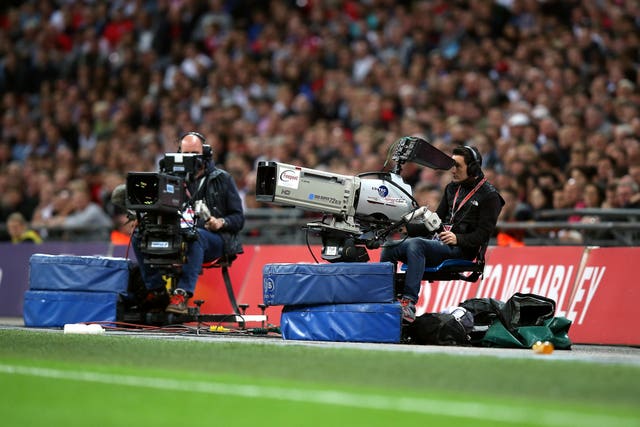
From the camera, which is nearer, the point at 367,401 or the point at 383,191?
the point at 367,401

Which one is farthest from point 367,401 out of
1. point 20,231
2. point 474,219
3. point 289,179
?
point 20,231

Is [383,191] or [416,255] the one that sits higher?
[383,191]

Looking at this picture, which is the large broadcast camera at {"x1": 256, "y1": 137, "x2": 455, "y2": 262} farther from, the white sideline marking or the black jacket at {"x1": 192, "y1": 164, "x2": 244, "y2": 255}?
the white sideline marking

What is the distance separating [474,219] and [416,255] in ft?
2.43

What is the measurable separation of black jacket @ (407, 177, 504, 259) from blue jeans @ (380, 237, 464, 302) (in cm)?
13

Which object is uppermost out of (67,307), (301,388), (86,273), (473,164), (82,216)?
(473,164)

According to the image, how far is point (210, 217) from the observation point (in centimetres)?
1134

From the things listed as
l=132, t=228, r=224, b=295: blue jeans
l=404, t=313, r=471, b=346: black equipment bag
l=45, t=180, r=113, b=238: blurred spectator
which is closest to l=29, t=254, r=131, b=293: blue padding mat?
l=132, t=228, r=224, b=295: blue jeans

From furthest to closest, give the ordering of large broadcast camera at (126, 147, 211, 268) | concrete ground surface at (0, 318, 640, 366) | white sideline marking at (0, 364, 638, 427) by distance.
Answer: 1. large broadcast camera at (126, 147, 211, 268)
2. concrete ground surface at (0, 318, 640, 366)
3. white sideline marking at (0, 364, 638, 427)

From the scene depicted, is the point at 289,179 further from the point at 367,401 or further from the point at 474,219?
the point at 367,401

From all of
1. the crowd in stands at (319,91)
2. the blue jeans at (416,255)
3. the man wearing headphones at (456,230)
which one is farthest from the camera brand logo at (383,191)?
the crowd in stands at (319,91)

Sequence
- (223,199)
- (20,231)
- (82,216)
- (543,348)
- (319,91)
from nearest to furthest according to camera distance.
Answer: (543,348), (223,199), (20,231), (82,216), (319,91)

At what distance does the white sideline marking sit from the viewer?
4898mm

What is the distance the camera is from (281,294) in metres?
10.3
